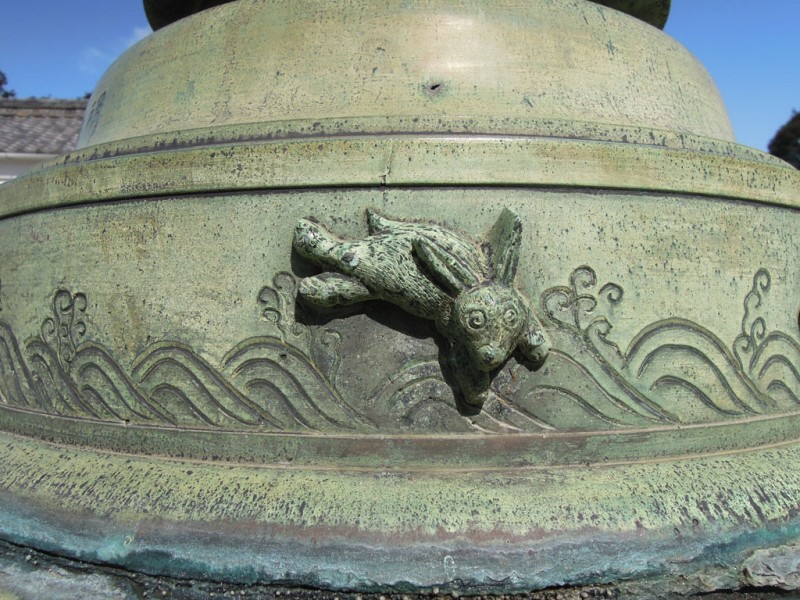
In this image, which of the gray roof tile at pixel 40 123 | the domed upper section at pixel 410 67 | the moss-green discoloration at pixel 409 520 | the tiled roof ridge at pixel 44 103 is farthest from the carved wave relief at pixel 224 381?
the tiled roof ridge at pixel 44 103

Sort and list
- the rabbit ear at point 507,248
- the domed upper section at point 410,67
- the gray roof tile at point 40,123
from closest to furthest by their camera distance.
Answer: the rabbit ear at point 507,248
the domed upper section at point 410,67
the gray roof tile at point 40,123

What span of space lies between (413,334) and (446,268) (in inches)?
8.4

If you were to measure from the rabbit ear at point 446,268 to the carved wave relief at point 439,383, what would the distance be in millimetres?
220

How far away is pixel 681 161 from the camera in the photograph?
1.85 metres

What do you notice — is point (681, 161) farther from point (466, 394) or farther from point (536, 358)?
point (466, 394)

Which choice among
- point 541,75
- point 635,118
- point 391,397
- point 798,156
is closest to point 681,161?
point 635,118

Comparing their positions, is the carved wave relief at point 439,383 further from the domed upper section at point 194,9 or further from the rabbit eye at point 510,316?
the domed upper section at point 194,9

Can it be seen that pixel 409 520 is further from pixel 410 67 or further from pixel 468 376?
pixel 410 67

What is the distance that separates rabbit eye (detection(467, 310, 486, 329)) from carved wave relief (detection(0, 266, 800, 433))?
0.18 metres

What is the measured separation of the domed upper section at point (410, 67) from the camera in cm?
196

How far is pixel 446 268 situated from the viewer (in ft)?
5.30

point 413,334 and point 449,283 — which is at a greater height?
point 449,283

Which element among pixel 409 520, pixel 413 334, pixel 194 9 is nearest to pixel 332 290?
pixel 413 334

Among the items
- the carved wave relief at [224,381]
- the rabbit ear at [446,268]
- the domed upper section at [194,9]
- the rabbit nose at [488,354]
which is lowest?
the carved wave relief at [224,381]
